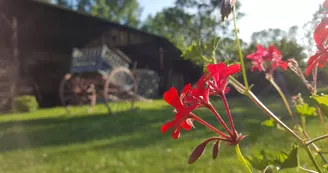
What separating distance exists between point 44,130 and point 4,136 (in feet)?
1.54

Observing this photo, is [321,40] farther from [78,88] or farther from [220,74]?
[78,88]

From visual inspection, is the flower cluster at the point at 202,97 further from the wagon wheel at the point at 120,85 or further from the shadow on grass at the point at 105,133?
the wagon wheel at the point at 120,85

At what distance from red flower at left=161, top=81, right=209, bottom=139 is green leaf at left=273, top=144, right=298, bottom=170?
216 mm

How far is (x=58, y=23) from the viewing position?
1088 cm

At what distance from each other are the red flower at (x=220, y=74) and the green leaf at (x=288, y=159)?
7.5 inches

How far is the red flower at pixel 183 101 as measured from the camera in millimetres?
373

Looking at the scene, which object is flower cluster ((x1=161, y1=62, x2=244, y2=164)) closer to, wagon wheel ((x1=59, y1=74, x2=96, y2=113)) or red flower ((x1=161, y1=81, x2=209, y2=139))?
red flower ((x1=161, y1=81, x2=209, y2=139))

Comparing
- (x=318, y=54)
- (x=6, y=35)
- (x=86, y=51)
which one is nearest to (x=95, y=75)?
(x=86, y=51)

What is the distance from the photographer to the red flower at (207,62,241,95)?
389mm

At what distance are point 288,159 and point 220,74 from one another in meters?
0.23

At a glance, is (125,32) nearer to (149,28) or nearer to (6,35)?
(6,35)

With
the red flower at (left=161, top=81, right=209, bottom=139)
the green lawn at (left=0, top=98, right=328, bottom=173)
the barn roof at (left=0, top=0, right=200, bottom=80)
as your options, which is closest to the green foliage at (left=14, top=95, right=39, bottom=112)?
the barn roof at (left=0, top=0, right=200, bottom=80)

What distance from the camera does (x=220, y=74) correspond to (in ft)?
1.32

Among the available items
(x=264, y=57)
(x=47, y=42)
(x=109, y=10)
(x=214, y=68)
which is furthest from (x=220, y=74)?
(x=109, y=10)
